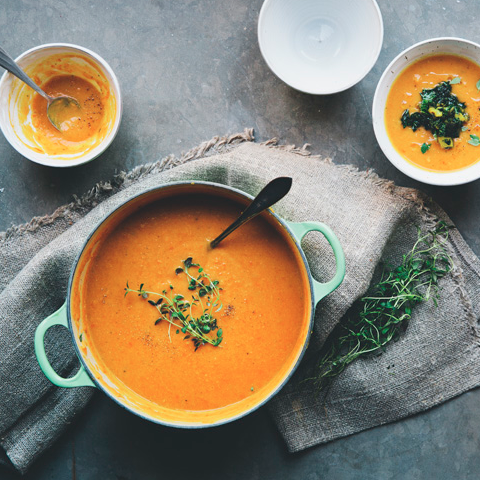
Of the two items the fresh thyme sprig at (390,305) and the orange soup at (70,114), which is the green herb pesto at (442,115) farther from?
the orange soup at (70,114)

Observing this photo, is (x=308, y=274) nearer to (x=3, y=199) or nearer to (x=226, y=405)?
(x=226, y=405)

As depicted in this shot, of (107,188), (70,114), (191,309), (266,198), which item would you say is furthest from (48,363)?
(70,114)

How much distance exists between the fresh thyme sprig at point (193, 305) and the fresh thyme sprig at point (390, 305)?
17.0 inches

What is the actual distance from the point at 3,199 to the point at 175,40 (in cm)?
Answer: 83

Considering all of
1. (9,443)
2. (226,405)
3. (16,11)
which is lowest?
(226,405)

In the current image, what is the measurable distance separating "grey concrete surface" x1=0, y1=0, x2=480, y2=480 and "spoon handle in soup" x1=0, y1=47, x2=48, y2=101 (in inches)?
10.0

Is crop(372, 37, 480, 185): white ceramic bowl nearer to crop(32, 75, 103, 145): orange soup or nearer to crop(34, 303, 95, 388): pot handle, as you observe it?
crop(32, 75, 103, 145): orange soup

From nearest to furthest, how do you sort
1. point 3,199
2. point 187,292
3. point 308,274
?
1. point 308,274
2. point 187,292
3. point 3,199

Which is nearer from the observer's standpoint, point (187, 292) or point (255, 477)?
point (187, 292)

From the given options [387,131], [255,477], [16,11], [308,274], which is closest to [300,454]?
[255,477]

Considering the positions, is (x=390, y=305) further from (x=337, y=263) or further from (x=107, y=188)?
(x=107, y=188)

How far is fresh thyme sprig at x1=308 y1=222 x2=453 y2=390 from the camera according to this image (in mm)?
1650

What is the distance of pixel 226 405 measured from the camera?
5.04 ft

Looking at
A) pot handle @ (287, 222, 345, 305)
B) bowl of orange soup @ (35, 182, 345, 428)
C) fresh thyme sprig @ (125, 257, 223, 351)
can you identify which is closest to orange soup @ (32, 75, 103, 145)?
bowl of orange soup @ (35, 182, 345, 428)
